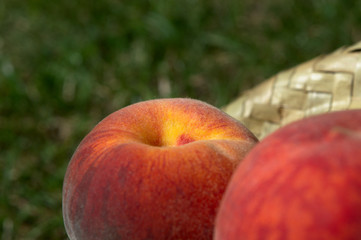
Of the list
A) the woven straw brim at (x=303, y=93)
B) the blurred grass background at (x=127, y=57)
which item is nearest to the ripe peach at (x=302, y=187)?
the woven straw brim at (x=303, y=93)

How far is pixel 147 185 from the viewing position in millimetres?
638

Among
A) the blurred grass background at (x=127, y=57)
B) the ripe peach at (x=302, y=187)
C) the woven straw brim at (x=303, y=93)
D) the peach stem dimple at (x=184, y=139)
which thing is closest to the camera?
the ripe peach at (x=302, y=187)

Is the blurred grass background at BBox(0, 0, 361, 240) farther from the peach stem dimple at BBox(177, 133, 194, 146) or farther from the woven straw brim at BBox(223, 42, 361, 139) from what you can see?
the peach stem dimple at BBox(177, 133, 194, 146)

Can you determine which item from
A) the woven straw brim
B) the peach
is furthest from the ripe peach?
the woven straw brim

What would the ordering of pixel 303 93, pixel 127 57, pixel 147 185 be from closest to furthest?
1. pixel 147 185
2. pixel 303 93
3. pixel 127 57

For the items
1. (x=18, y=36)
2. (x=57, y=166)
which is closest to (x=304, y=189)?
(x=57, y=166)

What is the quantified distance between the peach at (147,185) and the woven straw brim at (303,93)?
39cm

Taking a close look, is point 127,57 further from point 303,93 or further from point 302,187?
point 302,187

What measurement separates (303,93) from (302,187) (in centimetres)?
68

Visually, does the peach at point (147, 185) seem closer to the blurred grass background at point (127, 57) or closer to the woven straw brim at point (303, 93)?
the woven straw brim at point (303, 93)

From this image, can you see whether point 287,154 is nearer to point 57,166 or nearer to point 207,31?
point 57,166

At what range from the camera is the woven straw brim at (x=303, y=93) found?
41.4 inches

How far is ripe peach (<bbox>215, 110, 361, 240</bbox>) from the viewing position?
0.45 metres

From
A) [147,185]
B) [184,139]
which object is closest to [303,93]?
[184,139]
